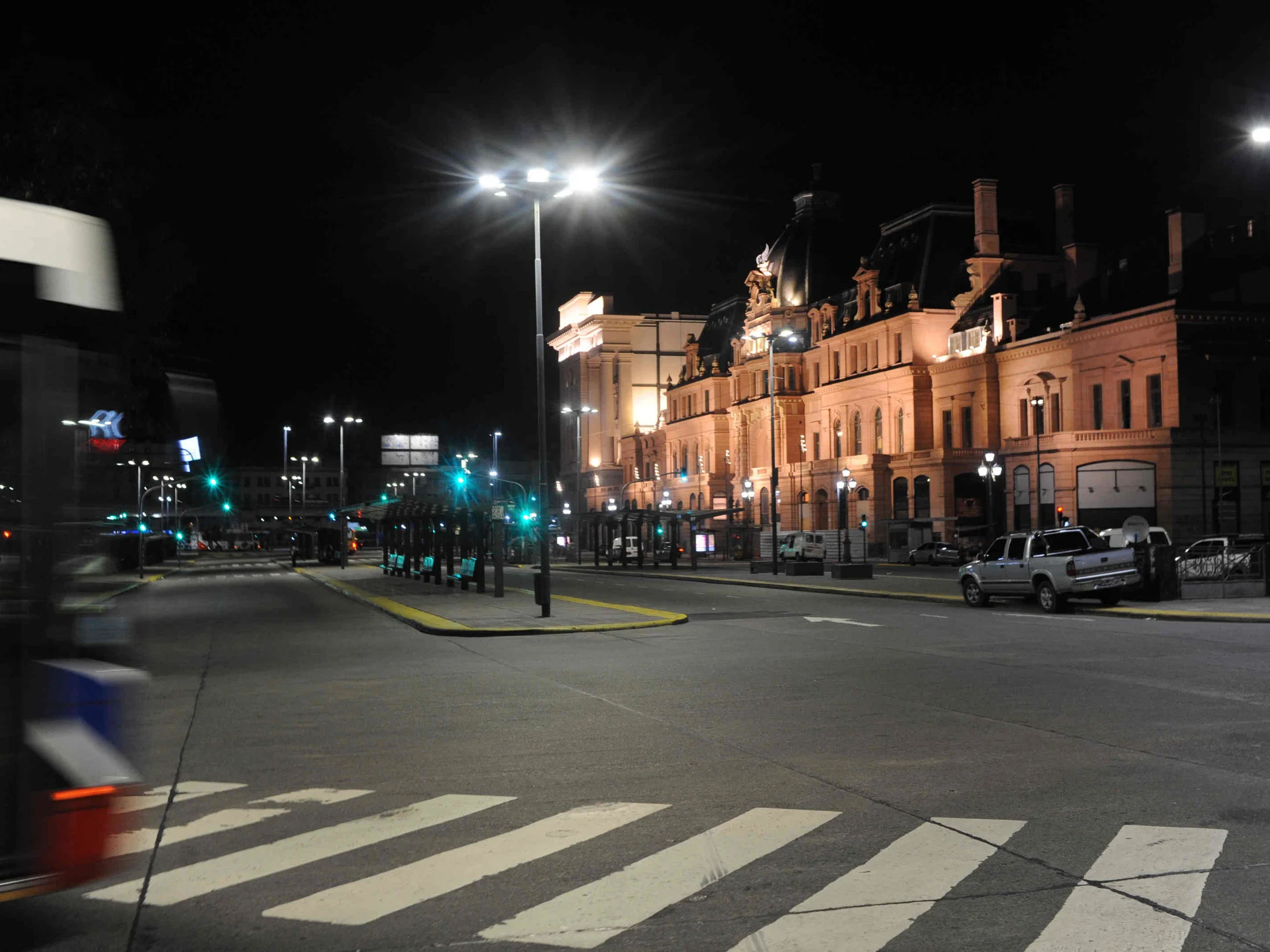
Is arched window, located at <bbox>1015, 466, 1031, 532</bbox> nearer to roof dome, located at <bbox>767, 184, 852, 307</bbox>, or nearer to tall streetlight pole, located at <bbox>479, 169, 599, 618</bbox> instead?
roof dome, located at <bbox>767, 184, 852, 307</bbox>

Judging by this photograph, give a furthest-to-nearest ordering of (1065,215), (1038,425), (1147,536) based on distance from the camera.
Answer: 1. (1065,215)
2. (1038,425)
3. (1147,536)

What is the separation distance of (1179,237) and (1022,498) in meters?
14.7

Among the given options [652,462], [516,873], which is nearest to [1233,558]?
[516,873]

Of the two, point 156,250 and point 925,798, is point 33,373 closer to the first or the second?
point 925,798

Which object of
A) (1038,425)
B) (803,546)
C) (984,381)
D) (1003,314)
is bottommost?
(803,546)

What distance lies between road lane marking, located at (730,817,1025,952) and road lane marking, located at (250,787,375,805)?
387 cm


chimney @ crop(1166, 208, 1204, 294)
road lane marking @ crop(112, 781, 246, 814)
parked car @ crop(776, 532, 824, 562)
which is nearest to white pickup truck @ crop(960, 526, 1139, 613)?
road lane marking @ crop(112, 781, 246, 814)

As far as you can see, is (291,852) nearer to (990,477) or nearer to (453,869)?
(453,869)

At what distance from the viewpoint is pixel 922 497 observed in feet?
237

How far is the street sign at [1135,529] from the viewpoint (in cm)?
5003

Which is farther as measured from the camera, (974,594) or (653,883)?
(974,594)

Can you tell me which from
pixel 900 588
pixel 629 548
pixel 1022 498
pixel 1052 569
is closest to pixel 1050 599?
pixel 1052 569

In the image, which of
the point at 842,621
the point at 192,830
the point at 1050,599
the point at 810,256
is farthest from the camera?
the point at 810,256

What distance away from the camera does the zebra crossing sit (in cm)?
586
